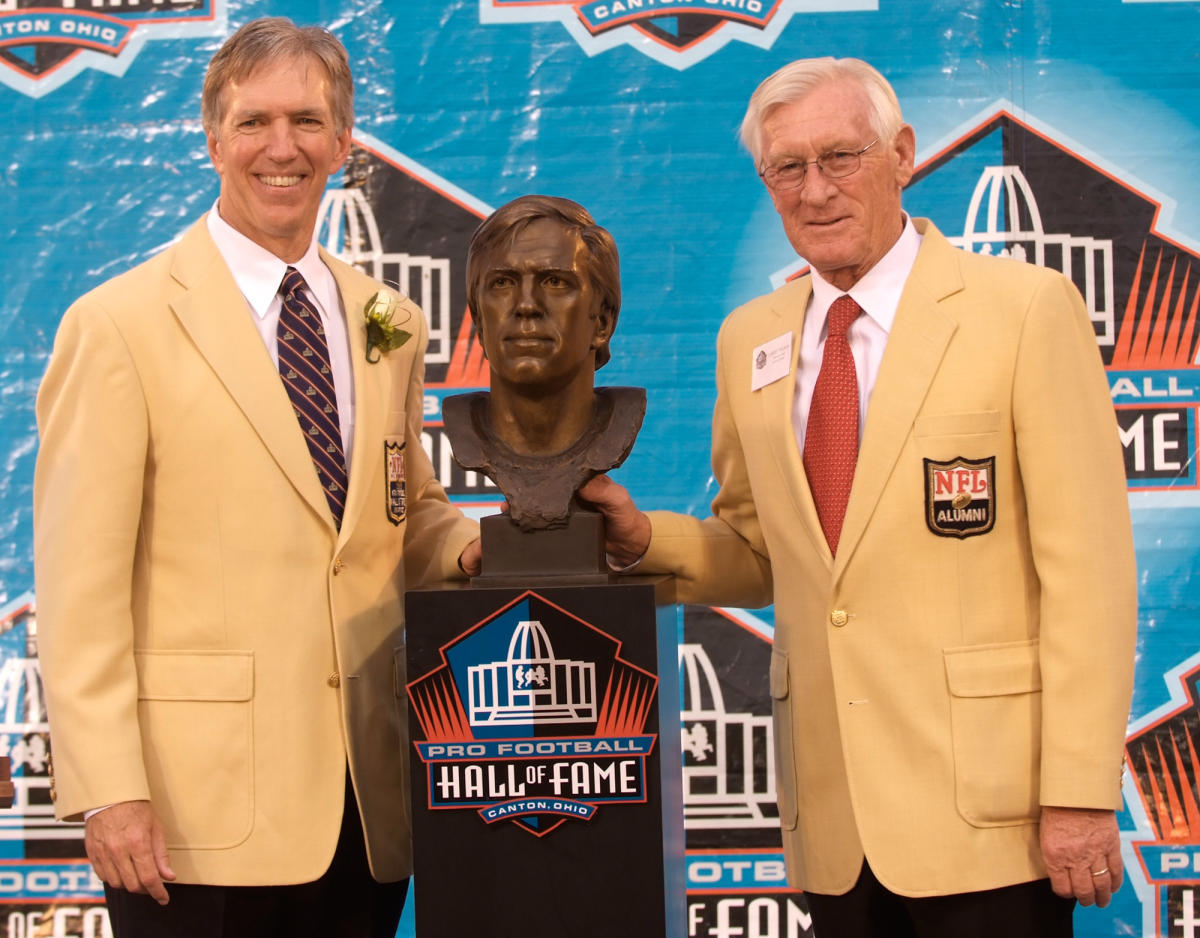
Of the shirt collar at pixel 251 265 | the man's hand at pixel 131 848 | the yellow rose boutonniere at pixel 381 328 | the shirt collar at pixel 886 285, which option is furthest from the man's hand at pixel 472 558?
the shirt collar at pixel 886 285

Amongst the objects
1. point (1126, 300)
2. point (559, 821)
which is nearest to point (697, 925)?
point (559, 821)

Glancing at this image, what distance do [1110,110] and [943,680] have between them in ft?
6.96

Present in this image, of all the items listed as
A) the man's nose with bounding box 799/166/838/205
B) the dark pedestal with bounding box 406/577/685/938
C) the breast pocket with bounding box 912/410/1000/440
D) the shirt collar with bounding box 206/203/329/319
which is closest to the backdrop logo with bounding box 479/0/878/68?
the man's nose with bounding box 799/166/838/205

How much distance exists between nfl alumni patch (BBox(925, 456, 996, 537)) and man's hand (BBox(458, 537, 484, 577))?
2.59 ft

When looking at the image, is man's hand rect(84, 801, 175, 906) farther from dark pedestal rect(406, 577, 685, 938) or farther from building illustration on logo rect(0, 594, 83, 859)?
building illustration on logo rect(0, 594, 83, 859)

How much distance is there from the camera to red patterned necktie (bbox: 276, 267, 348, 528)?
2176mm

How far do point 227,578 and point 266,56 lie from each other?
921 mm

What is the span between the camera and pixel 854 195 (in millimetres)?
2191

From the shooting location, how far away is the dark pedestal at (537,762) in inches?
77.8

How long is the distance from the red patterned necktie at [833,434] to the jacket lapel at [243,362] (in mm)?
837

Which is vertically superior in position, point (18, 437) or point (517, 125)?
point (517, 125)

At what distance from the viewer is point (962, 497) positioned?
205cm

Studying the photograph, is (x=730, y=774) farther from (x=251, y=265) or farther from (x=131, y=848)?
(x=251, y=265)

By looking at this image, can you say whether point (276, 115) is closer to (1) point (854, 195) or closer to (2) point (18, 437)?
(1) point (854, 195)
